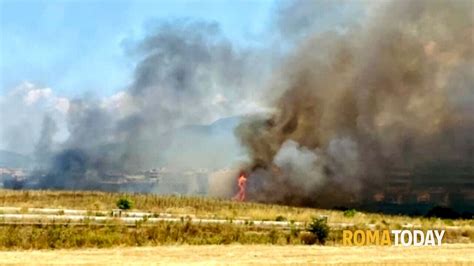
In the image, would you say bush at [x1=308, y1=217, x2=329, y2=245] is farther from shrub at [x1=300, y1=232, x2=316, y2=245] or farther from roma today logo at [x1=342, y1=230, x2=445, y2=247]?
roma today logo at [x1=342, y1=230, x2=445, y2=247]

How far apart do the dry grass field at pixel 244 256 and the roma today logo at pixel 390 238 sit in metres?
3.89

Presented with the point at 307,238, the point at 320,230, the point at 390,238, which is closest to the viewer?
the point at 307,238

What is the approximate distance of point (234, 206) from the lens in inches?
3164

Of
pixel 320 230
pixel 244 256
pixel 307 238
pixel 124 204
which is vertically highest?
pixel 124 204

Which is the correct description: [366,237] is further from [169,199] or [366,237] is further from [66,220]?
[169,199]

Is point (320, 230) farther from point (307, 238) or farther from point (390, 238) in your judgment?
point (390, 238)

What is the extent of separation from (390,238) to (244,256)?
47.6 ft

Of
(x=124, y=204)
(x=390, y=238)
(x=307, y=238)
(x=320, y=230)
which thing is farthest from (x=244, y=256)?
(x=124, y=204)

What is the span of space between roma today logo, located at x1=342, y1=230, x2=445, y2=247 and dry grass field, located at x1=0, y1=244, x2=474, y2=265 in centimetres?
389

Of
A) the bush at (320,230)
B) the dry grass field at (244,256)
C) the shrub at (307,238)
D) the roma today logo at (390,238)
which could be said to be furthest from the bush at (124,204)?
the dry grass field at (244,256)

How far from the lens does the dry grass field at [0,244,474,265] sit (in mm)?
31375

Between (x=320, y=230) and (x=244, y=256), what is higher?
(x=320, y=230)

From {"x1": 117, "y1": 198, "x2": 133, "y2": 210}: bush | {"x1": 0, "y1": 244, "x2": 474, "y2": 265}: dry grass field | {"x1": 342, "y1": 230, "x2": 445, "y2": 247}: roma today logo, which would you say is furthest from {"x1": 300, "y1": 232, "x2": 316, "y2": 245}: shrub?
{"x1": 117, "y1": 198, "x2": 133, "y2": 210}: bush

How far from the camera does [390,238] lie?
149 feet
